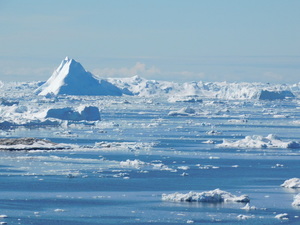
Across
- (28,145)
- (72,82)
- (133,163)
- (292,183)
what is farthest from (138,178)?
(72,82)

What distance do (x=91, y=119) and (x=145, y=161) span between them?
33.4 m

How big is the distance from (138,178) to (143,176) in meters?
0.82

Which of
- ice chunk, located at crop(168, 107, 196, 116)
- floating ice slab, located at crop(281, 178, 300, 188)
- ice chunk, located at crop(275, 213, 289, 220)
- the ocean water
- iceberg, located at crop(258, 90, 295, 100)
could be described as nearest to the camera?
ice chunk, located at crop(275, 213, 289, 220)

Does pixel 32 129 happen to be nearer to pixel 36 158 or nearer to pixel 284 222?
pixel 36 158

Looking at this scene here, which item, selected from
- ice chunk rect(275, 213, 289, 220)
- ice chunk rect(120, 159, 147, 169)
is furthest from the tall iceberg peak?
ice chunk rect(275, 213, 289, 220)

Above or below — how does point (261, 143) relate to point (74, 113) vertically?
below

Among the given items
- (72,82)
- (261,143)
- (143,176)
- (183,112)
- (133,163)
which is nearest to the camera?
(143,176)

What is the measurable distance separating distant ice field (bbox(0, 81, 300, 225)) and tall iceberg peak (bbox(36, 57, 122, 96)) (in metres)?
64.6

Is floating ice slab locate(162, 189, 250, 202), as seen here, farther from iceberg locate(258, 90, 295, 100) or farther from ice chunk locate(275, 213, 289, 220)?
iceberg locate(258, 90, 295, 100)

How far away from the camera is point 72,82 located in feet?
458

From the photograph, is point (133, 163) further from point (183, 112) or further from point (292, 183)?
point (183, 112)

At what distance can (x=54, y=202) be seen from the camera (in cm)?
2988

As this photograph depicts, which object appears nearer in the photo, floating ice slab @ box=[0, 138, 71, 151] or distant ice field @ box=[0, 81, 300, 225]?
distant ice field @ box=[0, 81, 300, 225]

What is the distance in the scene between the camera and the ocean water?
26.6 m
